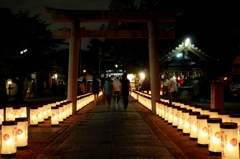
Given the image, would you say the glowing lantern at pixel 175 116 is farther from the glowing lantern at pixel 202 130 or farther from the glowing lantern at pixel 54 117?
the glowing lantern at pixel 54 117

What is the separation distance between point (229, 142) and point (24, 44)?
20764 mm

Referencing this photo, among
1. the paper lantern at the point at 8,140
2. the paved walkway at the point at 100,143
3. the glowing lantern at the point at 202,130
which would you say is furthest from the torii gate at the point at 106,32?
the paper lantern at the point at 8,140

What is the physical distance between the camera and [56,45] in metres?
Answer: 28.1

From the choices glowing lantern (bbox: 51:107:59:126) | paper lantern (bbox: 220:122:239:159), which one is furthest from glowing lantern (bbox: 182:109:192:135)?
glowing lantern (bbox: 51:107:59:126)

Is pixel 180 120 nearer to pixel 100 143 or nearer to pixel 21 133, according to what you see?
pixel 100 143

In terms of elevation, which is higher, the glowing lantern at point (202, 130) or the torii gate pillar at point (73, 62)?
the torii gate pillar at point (73, 62)

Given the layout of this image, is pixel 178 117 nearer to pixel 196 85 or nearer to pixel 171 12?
pixel 171 12

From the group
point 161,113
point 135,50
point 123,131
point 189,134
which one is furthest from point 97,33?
point 135,50

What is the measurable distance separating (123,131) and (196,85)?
1456 cm

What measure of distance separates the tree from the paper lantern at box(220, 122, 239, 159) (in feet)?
60.8

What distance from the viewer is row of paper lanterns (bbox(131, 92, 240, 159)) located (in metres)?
5.70

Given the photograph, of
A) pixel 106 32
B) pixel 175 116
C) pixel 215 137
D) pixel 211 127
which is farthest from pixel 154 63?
pixel 215 137

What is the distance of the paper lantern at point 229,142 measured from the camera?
564cm

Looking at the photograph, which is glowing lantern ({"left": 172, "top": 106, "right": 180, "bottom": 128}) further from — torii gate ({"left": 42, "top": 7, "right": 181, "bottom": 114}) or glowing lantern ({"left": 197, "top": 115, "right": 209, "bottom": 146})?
torii gate ({"left": 42, "top": 7, "right": 181, "bottom": 114})
